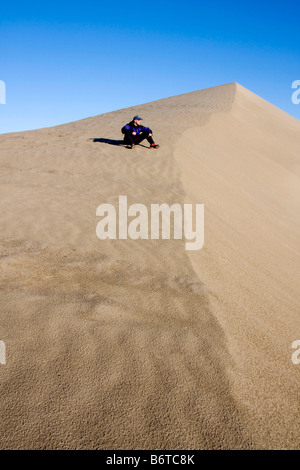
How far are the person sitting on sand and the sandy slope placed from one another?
2.46m

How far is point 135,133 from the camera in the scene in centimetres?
738

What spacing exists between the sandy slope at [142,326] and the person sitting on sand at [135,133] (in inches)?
97.0

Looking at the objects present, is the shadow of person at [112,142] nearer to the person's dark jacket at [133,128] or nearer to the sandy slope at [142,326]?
the person's dark jacket at [133,128]

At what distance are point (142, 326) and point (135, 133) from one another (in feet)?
20.5

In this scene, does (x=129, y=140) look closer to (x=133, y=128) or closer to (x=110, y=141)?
(x=133, y=128)

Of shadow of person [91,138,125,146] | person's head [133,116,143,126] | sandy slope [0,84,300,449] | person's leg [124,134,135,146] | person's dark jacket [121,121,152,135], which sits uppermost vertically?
person's head [133,116,143,126]

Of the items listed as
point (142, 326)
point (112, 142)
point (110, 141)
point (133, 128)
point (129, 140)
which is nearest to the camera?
point (142, 326)

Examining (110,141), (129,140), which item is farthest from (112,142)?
(129,140)

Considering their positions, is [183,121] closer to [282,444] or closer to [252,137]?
[252,137]

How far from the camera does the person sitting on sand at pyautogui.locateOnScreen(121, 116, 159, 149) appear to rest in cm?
730

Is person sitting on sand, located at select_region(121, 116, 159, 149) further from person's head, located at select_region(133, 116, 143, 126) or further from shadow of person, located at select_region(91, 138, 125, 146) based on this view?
shadow of person, located at select_region(91, 138, 125, 146)

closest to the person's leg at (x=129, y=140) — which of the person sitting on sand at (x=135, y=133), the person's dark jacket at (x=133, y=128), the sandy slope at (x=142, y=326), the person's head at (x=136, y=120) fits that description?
the person sitting on sand at (x=135, y=133)

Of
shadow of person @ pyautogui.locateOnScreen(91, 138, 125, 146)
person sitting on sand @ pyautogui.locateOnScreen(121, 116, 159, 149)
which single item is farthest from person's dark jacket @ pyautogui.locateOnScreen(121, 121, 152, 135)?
shadow of person @ pyautogui.locateOnScreen(91, 138, 125, 146)

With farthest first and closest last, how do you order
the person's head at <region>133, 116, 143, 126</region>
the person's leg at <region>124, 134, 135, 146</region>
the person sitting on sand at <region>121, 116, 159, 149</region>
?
the person's leg at <region>124, 134, 135, 146</region> → the person sitting on sand at <region>121, 116, 159, 149</region> → the person's head at <region>133, 116, 143, 126</region>
